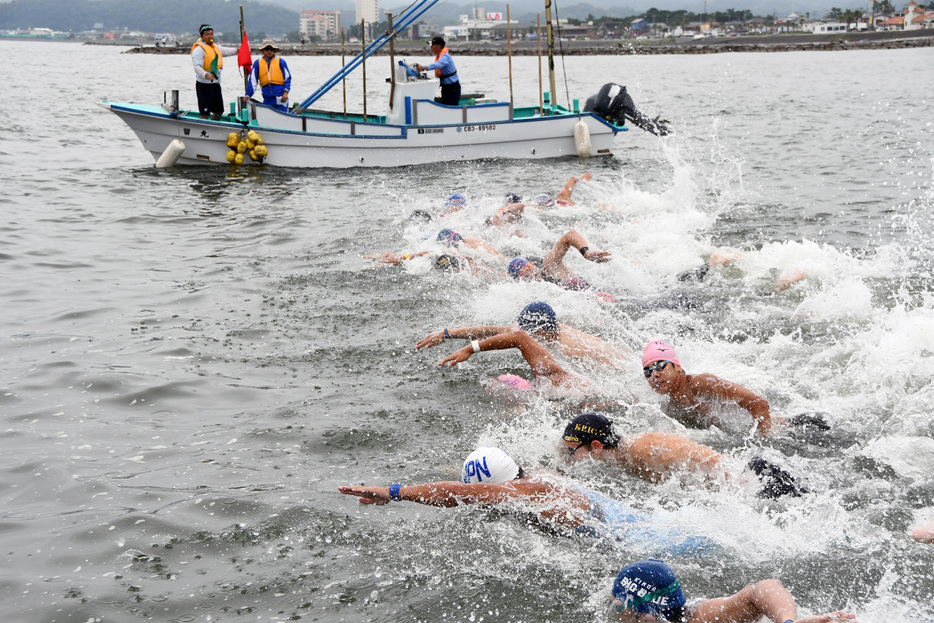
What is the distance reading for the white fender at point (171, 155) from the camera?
65.9ft

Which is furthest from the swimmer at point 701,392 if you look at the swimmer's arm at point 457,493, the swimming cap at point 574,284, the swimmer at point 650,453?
the swimming cap at point 574,284

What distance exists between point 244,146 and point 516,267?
11285 mm

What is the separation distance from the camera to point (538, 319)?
327 inches

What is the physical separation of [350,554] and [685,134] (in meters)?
24.1

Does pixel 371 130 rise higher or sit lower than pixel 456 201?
higher

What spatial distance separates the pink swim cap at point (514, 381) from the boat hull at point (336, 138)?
43.1ft

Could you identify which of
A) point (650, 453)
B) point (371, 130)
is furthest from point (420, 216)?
point (650, 453)

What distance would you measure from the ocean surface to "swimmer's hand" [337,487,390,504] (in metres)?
0.38

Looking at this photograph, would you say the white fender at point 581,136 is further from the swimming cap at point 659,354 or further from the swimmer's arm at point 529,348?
the swimming cap at point 659,354

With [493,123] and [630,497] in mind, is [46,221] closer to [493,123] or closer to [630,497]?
[493,123]

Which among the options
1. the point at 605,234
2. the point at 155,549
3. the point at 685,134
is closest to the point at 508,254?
the point at 605,234

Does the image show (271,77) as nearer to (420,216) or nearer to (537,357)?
(420,216)

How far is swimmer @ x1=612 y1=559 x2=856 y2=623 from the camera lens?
4.47 metres

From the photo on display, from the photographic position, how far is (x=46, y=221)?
52.9ft
